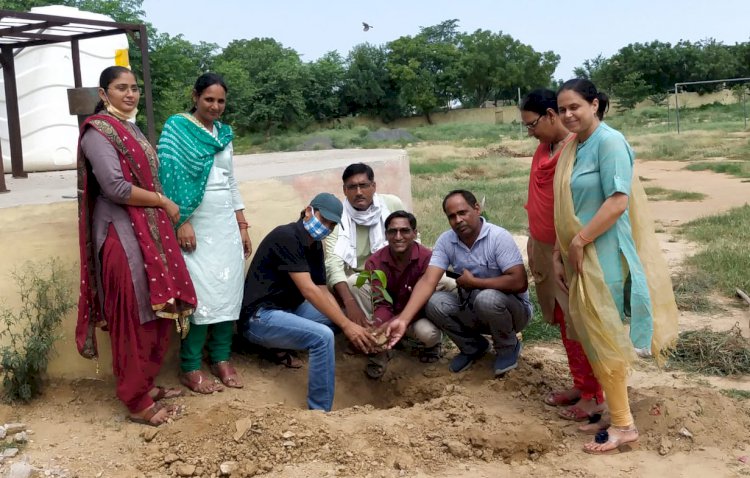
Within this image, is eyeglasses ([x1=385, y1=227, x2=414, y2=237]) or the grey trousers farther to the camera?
eyeglasses ([x1=385, y1=227, x2=414, y2=237])

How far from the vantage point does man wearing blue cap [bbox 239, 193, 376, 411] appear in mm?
3834

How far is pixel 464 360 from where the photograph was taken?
434 cm

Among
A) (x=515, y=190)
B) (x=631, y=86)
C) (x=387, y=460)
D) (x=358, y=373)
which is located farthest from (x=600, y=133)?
(x=631, y=86)

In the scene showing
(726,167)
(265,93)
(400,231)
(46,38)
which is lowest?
(726,167)

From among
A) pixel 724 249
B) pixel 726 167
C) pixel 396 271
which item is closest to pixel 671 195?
pixel 726 167

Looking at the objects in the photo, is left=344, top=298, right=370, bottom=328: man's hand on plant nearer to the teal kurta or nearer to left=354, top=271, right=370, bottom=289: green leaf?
left=354, top=271, right=370, bottom=289: green leaf

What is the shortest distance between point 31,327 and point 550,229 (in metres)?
2.54

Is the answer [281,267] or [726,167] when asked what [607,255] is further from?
[726,167]

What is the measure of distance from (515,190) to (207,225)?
9620 millimetres

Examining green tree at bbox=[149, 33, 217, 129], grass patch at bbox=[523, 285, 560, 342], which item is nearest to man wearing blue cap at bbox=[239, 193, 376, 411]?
grass patch at bbox=[523, 285, 560, 342]

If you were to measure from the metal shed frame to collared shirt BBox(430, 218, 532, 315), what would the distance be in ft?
8.48

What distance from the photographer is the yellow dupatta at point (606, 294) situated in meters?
3.18

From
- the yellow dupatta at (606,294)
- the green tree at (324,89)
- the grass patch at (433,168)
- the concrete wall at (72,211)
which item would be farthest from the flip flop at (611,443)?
the green tree at (324,89)

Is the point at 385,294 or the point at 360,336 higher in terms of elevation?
the point at 385,294
